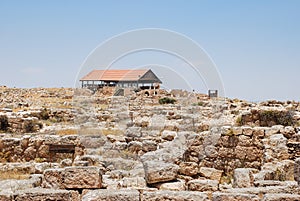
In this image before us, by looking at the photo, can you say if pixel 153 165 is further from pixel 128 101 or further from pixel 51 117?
pixel 128 101

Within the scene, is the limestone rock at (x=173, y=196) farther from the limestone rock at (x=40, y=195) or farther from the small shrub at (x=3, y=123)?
the small shrub at (x=3, y=123)

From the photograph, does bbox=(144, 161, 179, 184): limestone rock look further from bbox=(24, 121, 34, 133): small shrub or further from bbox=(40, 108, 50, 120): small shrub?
bbox=(40, 108, 50, 120): small shrub

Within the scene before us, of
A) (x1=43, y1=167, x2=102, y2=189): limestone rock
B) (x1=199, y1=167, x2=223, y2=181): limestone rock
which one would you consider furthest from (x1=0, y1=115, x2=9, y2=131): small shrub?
(x1=43, y1=167, x2=102, y2=189): limestone rock

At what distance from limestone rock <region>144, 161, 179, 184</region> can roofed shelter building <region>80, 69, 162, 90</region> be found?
3633 cm

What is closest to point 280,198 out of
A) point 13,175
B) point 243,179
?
point 243,179

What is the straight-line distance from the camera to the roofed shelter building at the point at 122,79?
43375 millimetres

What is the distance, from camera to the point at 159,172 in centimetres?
581

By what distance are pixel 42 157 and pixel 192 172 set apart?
517 centimetres

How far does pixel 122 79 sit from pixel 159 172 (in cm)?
3901

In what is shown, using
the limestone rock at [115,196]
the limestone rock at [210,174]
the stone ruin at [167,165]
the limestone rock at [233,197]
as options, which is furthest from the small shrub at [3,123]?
the limestone rock at [233,197]

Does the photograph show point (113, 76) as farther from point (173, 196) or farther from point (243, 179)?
point (173, 196)

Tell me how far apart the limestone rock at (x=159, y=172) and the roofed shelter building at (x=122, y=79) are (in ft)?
119

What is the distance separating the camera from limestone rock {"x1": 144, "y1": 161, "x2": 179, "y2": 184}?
19.0 ft

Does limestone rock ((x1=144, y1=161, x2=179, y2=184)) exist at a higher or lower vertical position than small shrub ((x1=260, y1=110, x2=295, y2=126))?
lower
